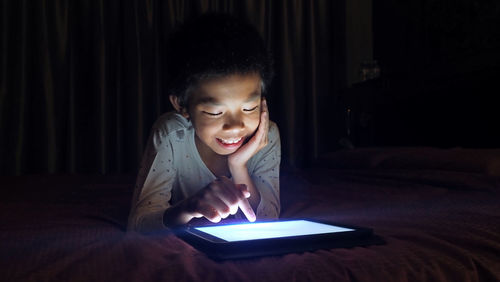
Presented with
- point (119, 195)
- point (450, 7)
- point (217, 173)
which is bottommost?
point (119, 195)

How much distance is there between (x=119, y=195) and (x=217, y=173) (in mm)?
478

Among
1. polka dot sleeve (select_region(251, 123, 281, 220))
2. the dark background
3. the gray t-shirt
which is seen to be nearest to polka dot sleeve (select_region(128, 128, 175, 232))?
the gray t-shirt

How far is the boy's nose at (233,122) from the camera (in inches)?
44.1

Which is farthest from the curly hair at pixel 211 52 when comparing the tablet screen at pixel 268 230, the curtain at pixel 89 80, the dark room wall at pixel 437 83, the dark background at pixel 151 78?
the curtain at pixel 89 80

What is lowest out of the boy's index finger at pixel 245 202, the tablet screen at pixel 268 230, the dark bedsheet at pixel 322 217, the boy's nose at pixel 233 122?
the dark bedsheet at pixel 322 217

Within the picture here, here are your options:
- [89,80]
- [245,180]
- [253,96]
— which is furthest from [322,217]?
[89,80]

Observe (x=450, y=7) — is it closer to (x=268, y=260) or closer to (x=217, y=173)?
(x=217, y=173)

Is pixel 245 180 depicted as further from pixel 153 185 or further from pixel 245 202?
pixel 245 202

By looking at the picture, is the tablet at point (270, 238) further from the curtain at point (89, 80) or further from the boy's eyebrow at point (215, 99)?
the curtain at point (89, 80)

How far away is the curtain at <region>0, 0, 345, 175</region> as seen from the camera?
130 inches

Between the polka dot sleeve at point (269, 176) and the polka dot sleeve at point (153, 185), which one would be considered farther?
the polka dot sleeve at point (269, 176)

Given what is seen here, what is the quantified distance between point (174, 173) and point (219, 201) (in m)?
0.48

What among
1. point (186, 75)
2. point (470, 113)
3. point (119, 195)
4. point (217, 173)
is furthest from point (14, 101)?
point (470, 113)

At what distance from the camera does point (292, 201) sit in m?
1.57
